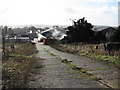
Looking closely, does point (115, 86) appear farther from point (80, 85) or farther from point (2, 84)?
point (2, 84)

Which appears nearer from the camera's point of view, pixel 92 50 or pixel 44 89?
pixel 44 89

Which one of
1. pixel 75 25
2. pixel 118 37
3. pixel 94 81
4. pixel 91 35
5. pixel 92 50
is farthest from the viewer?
pixel 75 25

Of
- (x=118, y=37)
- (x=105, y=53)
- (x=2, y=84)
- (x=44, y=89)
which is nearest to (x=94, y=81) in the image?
(x=44, y=89)

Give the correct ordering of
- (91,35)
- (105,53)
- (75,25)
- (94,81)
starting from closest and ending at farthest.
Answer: (94,81)
(105,53)
(91,35)
(75,25)

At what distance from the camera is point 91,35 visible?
33500 mm

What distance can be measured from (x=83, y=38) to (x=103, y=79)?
2560 cm

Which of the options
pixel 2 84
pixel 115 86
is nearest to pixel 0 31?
pixel 2 84

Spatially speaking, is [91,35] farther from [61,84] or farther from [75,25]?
[61,84]

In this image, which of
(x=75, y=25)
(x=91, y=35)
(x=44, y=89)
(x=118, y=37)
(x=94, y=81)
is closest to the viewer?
(x=44, y=89)

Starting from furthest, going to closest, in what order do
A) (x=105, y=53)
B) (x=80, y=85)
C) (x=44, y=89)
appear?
(x=105, y=53), (x=80, y=85), (x=44, y=89)

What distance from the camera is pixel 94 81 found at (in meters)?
8.70

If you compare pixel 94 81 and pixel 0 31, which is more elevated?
pixel 0 31

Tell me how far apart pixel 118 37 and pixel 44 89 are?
763 inches

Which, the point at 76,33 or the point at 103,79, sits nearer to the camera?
the point at 103,79
